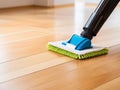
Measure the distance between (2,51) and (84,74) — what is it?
1.48 feet

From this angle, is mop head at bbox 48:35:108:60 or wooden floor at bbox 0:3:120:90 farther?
mop head at bbox 48:35:108:60

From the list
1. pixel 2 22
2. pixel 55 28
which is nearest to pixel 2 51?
pixel 55 28

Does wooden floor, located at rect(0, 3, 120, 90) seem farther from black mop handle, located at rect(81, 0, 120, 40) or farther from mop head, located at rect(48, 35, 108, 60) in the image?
black mop handle, located at rect(81, 0, 120, 40)

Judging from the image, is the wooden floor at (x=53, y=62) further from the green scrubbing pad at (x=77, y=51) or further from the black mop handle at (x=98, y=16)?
the black mop handle at (x=98, y=16)

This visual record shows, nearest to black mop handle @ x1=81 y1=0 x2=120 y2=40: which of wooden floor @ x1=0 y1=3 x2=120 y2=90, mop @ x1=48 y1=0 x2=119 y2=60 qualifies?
mop @ x1=48 y1=0 x2=119 y2=60

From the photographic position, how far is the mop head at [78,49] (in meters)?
1.08

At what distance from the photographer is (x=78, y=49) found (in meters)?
1.11

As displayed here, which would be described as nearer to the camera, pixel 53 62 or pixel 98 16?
pixel 53 62

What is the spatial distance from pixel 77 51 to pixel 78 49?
0.07 feet

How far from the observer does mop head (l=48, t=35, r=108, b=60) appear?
3.54ft

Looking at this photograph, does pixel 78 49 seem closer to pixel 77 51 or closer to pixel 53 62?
pixel 77 51

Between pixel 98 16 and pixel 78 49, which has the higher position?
pixel 98 16

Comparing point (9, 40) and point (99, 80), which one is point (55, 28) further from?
point (99, 80)

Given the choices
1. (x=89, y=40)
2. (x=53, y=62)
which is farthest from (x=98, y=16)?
(x=53, y=62)
